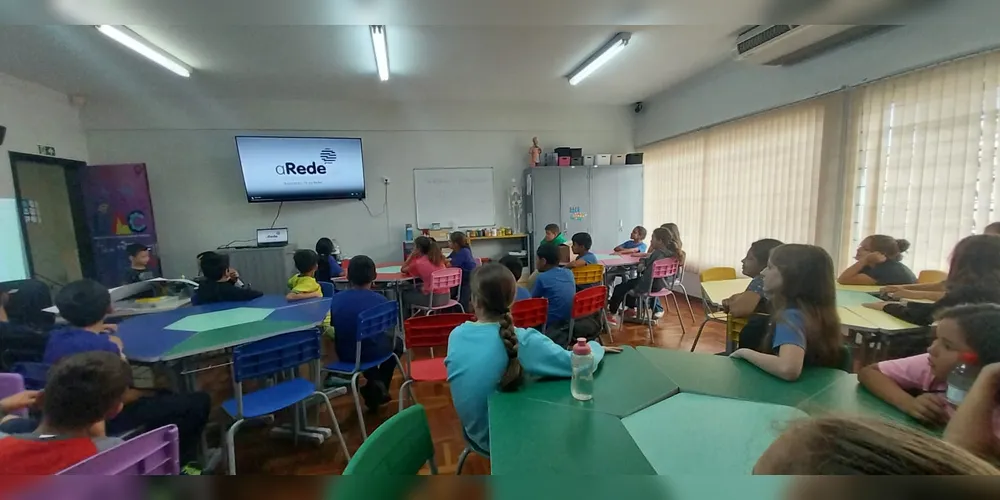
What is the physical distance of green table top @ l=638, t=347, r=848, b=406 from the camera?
1.12 m

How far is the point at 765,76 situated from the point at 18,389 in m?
4.67

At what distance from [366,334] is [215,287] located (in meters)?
1.21

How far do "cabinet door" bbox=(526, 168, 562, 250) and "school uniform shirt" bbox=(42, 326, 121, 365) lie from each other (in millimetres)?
4553

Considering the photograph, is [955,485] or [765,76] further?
[765,76]

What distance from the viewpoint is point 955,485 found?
0.23 m

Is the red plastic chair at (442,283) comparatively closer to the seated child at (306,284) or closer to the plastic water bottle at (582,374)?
the seated child at (306,284)

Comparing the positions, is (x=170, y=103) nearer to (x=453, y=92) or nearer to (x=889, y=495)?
(x=453, y=92)

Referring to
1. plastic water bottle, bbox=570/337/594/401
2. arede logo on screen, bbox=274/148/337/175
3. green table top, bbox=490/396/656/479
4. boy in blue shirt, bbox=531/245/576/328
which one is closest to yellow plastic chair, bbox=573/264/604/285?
boy in blue shirt, bbox=531/245/576/328

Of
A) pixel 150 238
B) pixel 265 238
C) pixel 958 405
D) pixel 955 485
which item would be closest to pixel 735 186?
pixel 958 405

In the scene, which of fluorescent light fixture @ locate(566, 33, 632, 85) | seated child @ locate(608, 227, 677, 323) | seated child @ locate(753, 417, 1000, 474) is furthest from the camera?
seated child @ locate(608, 227, 677, 323)

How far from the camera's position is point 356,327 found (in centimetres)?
213

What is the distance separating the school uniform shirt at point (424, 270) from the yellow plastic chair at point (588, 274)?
1.21m

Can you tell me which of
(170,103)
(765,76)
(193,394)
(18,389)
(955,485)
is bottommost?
(193,394)

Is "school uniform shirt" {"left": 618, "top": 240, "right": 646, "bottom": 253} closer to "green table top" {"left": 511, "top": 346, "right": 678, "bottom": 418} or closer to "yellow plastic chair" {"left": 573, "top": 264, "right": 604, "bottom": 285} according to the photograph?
"yellow plastic chair" {"left": 573, "top": 264, "right": 604, "bottom": 285}
